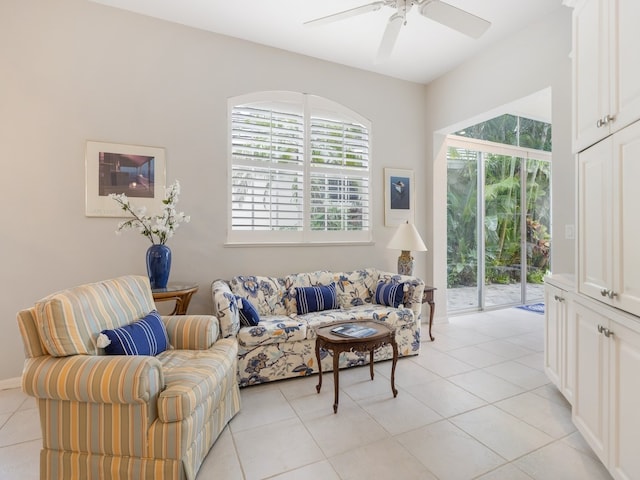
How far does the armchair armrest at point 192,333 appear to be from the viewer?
7.45 feet

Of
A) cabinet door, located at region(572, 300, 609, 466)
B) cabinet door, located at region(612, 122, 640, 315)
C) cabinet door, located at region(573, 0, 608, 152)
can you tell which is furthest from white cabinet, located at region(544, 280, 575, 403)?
cabinet door, located at region(573, 0, 608, 152)

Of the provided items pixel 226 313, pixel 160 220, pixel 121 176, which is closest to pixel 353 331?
pixel 226 313

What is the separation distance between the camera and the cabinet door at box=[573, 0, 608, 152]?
1642 millimetres

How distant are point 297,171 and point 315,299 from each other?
59.7 inches

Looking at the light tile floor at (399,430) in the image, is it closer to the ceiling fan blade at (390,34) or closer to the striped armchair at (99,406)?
the striped armchair at (99,406)

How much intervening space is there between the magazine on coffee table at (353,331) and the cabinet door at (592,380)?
1270 mm

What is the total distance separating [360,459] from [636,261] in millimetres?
1682

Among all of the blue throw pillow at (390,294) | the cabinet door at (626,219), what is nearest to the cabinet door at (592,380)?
the cabinet door at (626,219)

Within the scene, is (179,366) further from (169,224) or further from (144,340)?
(169,224)

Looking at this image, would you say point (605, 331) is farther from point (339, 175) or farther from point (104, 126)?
point (104, 126)

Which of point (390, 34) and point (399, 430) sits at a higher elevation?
point (390, 34)

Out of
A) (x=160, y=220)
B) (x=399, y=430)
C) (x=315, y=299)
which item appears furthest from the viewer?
(x=315, y=299)

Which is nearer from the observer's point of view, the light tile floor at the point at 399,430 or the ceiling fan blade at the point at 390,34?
the light tile floor at the point at 399,430

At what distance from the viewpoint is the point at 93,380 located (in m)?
1.51
